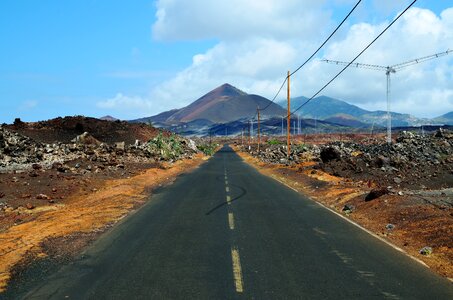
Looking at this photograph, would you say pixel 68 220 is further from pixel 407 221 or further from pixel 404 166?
pixel 404 166

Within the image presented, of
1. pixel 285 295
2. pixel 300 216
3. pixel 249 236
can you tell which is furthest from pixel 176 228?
pixel 285 295

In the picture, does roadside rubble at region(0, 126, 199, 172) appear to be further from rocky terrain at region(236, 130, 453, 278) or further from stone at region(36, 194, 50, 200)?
rocky terrain at region(236, 130, 453, 278)

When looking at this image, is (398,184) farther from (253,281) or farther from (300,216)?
(253,281)

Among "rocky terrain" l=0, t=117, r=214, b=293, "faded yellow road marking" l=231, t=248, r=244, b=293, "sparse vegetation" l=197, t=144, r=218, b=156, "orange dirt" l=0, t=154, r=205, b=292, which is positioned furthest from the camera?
"sparse vegetation" l=197, t=144, r=218, b=156

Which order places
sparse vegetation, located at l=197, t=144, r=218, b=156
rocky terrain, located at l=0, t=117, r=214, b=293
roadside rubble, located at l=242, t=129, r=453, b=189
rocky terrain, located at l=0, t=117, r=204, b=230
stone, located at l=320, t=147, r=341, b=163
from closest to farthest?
1. rocky terrain, located at l=0, t=117, r=214, b=293
2. rocky terrain, located at l=0, t=117, r=204, b=230
3. roadside rubble, located at l=242, t=129, r=453, b=189
4. stone, located at l=320, t=147, r=341, b=163
5. sparse vegetation, located at l=197, t=144, r=218, b=156

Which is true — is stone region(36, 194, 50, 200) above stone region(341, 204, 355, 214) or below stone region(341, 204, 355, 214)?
above

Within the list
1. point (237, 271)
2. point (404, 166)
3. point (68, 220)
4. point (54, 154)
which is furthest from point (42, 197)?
point (404, 166)

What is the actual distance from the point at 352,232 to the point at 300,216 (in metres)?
2.53

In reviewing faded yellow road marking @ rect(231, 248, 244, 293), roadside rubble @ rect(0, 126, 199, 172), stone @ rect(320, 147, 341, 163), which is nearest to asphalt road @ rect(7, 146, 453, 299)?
faded yellow road marking @ rect(231, 248, 244, 293)

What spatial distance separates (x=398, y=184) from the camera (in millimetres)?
26234

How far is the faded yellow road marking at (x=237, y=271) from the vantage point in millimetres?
6902

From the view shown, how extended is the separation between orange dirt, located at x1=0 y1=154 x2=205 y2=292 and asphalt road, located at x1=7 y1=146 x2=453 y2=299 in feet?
3.34

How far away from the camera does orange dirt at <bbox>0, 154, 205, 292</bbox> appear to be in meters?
9.46

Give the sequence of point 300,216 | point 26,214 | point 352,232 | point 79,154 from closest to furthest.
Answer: point 352,232 < point 300,216 < point 26,214 < point 79,154
